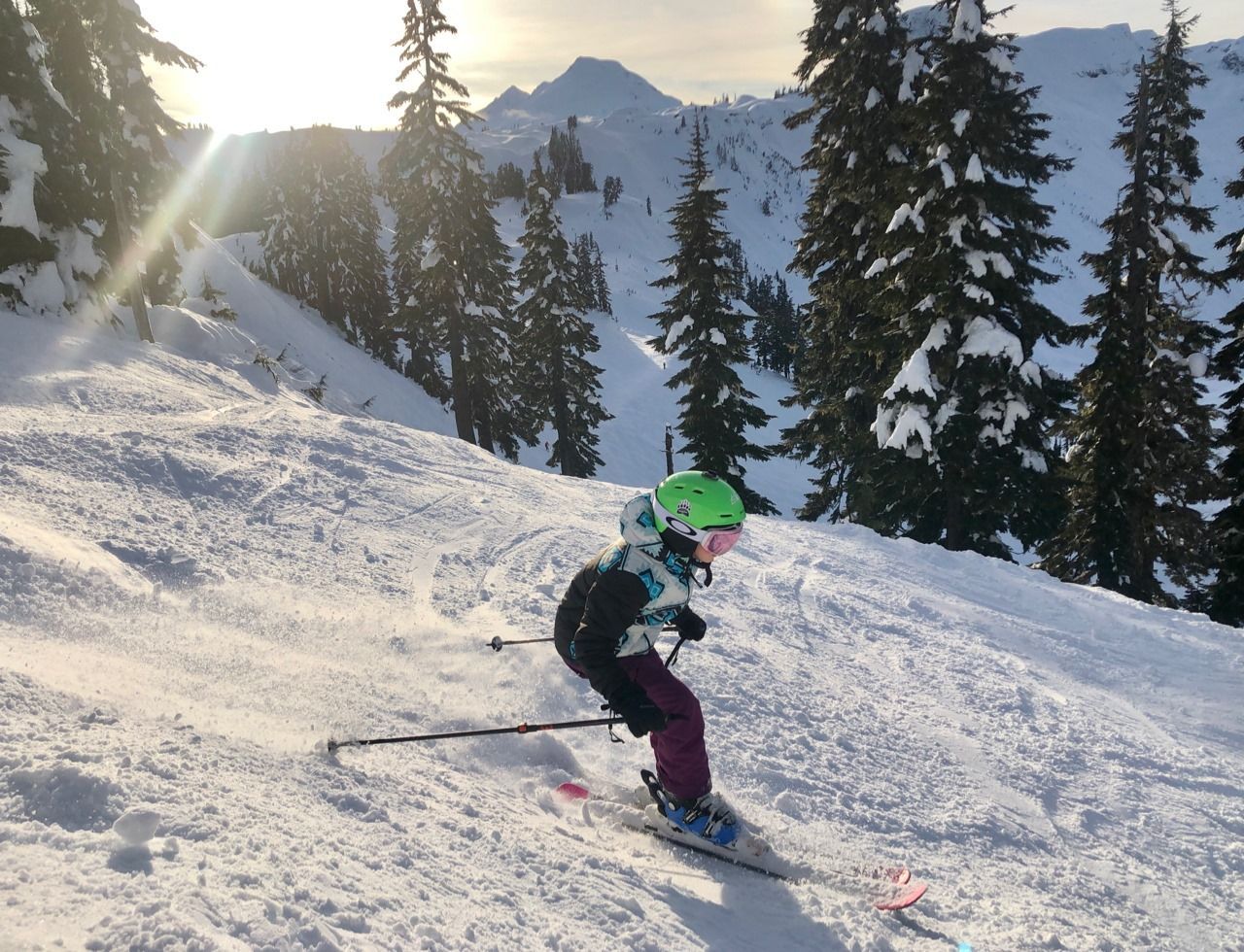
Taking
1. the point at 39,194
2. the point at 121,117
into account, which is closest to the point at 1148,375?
the point at 39,194

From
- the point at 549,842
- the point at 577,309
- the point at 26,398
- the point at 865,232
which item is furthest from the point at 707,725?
the point at 577,309

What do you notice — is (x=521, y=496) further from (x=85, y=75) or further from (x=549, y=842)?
(x=85, y=75)

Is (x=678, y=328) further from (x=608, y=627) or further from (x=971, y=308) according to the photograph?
(x=608, y=627)

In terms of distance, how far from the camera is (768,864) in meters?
4.03

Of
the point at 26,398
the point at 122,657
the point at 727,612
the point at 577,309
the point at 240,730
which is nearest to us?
the point at 240,730

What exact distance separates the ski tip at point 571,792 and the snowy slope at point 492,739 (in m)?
0.15

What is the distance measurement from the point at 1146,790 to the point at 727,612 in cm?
367

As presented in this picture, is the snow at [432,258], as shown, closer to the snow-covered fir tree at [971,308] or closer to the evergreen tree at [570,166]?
the snow-covered fir tree at [971,308]

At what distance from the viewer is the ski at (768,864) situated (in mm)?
3793

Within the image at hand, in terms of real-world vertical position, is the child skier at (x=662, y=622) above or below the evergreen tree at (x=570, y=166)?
below

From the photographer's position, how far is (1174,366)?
18359mm

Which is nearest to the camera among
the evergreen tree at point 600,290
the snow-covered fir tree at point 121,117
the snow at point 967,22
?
the snow at point 967,22

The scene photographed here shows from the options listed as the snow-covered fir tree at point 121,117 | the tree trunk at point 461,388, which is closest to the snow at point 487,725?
the snow-covered fir tree at point 121,117

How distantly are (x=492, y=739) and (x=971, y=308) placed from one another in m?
13.4
